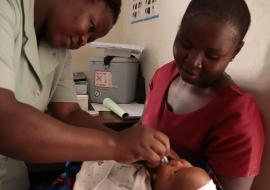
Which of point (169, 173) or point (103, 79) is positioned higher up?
point (169, 173)

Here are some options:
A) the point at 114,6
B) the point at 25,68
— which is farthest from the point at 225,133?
the point at 25,68

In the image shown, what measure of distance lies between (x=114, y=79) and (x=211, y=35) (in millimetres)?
1239

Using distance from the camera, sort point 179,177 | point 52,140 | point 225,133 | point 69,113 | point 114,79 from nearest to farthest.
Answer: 1. point 52,140
2. point 179,177
3. point 225,133
4. point 69,113
5. point 114,79

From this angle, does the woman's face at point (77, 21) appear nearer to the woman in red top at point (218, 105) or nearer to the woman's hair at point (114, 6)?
the woman's hair at point (114, 6)

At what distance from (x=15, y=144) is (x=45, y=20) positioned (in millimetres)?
437

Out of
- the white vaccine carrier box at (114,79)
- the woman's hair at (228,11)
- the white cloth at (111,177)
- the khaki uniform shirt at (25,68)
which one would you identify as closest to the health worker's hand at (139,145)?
the white cloth at (111,177)

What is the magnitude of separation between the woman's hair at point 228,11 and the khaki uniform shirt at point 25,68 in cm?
47

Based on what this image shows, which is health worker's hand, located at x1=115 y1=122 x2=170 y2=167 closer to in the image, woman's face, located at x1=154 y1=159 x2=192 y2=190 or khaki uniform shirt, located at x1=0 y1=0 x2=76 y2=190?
woman's face, located at x1=154 y1=159 x2=192 y2=190

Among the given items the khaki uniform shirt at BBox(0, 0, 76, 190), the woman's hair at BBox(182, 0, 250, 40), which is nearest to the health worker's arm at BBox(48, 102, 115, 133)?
the khaki uniform shirt at BBox(0, 0, 76, 190)

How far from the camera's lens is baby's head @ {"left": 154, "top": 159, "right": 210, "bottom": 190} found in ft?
2.33

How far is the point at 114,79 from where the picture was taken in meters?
1.99

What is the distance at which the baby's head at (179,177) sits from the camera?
0.71m

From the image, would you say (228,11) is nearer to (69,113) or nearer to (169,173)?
(169,173)

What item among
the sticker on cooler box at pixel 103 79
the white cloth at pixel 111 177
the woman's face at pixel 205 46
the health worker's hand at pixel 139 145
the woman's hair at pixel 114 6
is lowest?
the sticker on cooler box at pixel 103 79
